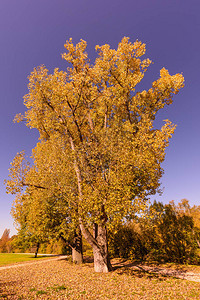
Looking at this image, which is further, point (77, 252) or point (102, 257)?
point (77, 252)

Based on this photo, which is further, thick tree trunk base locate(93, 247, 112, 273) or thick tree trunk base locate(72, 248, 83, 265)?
thick tree trunk base locate(72, 248, 83, 265)

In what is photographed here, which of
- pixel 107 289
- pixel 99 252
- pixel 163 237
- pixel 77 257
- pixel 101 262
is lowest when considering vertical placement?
pixel 77 257

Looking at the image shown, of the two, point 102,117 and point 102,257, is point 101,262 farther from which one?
point 102,117

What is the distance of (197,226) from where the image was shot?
49.0 ft

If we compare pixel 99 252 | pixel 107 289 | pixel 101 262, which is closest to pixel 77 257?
pixel 101 262

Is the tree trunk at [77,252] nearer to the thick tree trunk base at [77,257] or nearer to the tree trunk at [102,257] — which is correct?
the thick tree trunk base at [77,257]

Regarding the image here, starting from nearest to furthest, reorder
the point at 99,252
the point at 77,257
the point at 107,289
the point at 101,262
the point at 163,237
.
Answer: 1. the point at 107,289
2. the point at 101,262
3. the point at 99,252
4. the point at 163,237
5. the point at 77,257

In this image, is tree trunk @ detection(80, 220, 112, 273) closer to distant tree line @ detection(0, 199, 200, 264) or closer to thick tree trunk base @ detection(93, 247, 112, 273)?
thick tree trunk base @ detection(93, 247, 112, 273)

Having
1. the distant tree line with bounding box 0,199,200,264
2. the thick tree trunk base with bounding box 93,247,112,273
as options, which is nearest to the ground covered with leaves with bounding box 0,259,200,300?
the thick tree trunk base with bounding box 93,247,112,273

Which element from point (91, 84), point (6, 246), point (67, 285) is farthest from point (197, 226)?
point (6, 246)

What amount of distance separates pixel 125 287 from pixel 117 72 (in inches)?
697

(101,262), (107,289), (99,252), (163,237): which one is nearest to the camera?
(107,289)

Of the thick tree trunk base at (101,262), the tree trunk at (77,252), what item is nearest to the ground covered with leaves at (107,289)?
the thick tree trunk base at (101,262)

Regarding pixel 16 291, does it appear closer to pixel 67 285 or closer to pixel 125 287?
pixel 67 285
